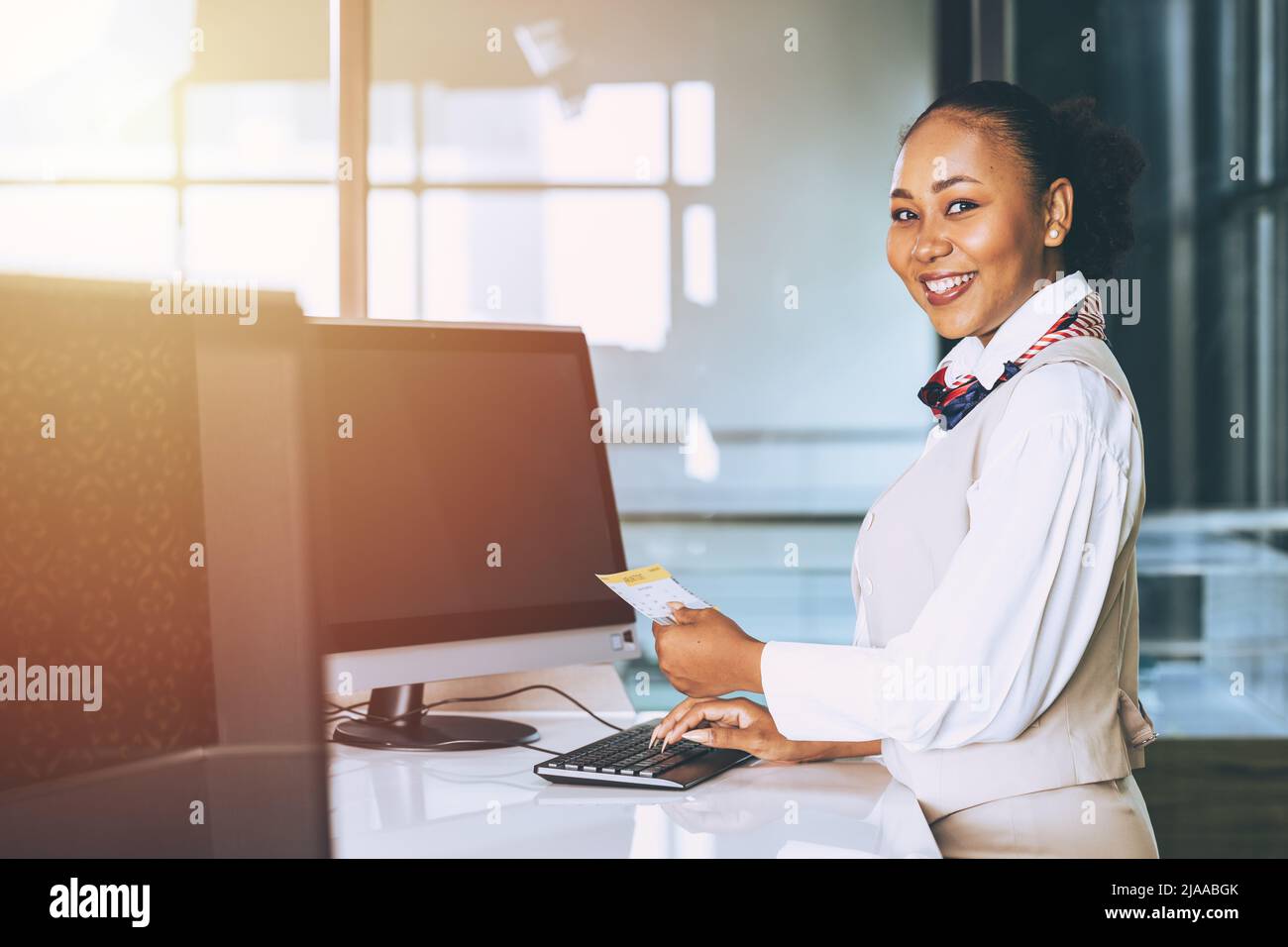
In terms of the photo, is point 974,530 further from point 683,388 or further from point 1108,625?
point 683,388

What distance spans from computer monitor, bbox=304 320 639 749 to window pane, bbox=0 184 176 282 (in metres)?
2.10

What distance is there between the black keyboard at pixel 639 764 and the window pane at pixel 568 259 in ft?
6.87

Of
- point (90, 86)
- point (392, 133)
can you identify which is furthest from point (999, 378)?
point (90, 86)

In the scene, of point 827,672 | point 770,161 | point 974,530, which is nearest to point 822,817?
point 827,672

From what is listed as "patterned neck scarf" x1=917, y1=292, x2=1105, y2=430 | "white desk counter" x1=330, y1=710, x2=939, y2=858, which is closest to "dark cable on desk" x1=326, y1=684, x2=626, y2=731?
"white desk counter" x1=330, y1=710, x2=939, y2=858

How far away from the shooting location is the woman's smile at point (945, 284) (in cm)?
137

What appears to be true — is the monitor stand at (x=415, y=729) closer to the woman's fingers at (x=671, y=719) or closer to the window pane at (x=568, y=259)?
the woman's fingers at (x=671, y=719)

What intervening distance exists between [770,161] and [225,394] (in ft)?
10.1

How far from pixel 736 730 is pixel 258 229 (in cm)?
246

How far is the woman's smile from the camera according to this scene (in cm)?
137

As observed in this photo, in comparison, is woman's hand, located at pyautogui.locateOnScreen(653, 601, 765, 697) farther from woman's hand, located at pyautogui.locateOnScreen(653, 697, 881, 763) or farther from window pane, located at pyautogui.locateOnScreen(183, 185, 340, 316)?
window pane, located at pyautogui.locateOnScreen(183, 185, 340, 316)

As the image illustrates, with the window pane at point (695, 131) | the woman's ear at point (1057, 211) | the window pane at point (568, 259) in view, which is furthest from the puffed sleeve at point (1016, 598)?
the window pane at point (695, 131)

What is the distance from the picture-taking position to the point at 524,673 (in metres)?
1.86

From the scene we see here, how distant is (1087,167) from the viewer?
1.43 meters
